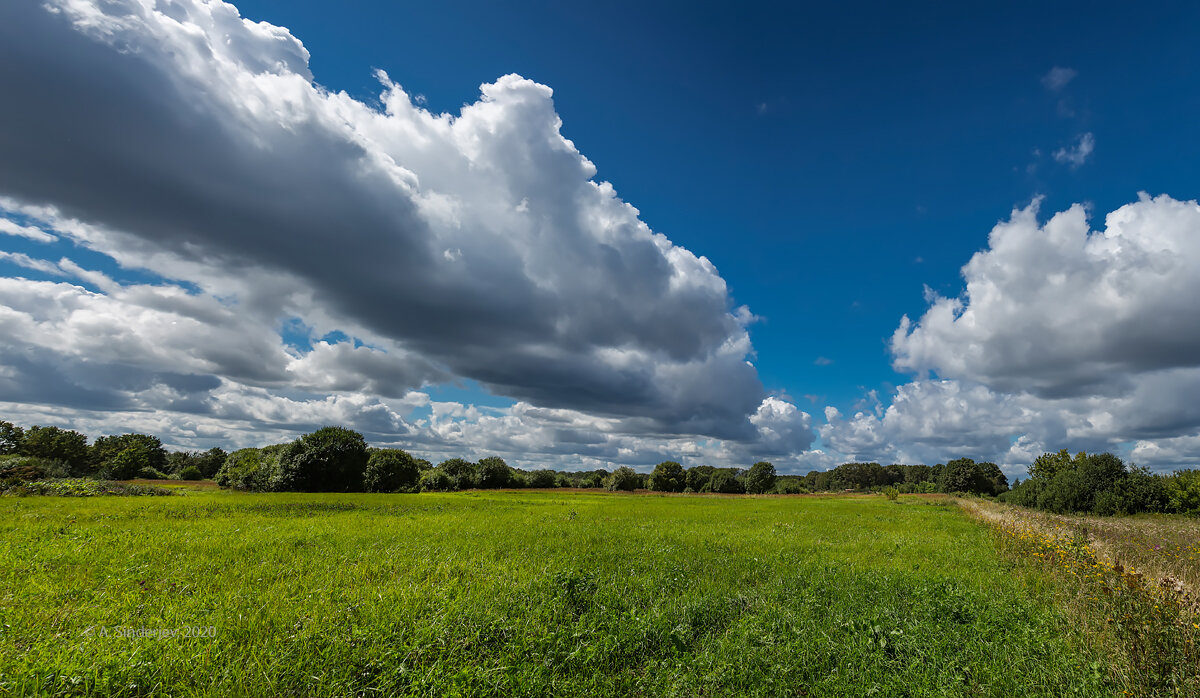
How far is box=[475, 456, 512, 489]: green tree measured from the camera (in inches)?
2473

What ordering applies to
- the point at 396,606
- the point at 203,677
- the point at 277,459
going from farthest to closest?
the point at 277,459 → the point at 396,606 → the point at 203,677

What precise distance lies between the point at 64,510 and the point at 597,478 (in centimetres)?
8084

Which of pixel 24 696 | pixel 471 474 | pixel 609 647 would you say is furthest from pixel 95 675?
pixel 471 474

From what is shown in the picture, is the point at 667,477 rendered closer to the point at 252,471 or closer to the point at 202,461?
the point at 252,471

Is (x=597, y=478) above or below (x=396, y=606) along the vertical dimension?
below

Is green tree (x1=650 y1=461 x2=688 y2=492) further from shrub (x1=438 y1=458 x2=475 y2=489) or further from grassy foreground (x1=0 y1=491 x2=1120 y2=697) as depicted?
grassy foreground (x1=0 y1=491 x2=1120 y2=697)

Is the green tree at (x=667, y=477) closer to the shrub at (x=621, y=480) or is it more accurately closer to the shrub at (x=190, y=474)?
the shrub at (x=621, y=480)

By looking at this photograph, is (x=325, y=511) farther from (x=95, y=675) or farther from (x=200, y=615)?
(x=95, y=675)

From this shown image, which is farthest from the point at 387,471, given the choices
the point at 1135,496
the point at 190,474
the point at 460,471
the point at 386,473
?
the point at 1135,496

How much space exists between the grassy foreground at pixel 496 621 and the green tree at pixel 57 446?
78495 mm

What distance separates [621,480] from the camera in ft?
245

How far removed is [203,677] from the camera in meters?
5.03

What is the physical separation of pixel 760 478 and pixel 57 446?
372 feet

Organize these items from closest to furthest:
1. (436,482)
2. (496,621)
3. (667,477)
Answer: (496,621) → (436,482) → (667,477)
